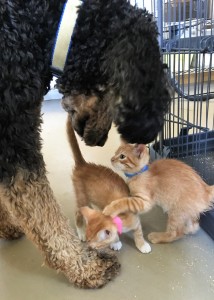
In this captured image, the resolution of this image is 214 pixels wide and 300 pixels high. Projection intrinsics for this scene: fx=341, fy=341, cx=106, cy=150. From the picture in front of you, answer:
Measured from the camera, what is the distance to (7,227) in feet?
3.86

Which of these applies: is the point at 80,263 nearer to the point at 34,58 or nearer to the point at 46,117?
the point at 34,58

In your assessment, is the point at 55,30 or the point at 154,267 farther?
the point at 154,267

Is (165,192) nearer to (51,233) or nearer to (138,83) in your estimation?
(51,233)

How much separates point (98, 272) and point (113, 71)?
619 mm

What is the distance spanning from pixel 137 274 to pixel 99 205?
29cm

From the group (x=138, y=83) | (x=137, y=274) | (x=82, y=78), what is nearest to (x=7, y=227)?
(x=137, y=274)

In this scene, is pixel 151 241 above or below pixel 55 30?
below

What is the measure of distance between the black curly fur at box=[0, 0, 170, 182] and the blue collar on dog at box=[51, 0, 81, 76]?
0.4 inches

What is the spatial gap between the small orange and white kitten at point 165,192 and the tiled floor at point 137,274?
0.06m

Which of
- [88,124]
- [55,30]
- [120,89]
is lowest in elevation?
[88,124]

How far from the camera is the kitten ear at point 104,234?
1.02 m

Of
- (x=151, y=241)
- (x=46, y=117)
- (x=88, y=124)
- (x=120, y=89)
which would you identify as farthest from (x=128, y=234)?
(x=46, y=117)

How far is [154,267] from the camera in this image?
1.04 m

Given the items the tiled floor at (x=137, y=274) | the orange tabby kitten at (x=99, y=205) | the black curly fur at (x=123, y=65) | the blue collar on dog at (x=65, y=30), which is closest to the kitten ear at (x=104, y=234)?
the orange tabby kitten at (x=99, y=205)
